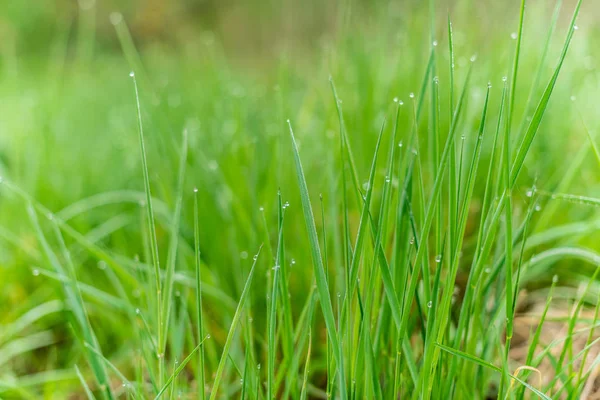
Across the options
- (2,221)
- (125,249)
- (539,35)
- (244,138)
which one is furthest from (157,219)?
(539,35)

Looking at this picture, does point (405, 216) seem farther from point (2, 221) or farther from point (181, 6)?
point (181, 6)

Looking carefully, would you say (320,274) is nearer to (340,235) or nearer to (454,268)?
(454,268)

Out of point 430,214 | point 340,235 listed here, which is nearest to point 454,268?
point 430,214

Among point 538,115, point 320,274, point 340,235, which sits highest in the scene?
point 538,115

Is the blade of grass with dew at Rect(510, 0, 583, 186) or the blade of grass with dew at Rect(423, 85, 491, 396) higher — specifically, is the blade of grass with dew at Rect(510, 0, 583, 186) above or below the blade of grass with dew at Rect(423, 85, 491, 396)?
above

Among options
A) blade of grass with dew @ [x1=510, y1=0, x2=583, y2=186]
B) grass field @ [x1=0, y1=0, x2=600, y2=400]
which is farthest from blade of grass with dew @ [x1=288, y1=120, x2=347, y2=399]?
blade of grass with dew @ [x1=510, y1=0, x2=583, y2=186]

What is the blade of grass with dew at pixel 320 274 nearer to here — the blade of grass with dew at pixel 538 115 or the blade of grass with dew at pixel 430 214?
the blade of grass with dew at pixel 430 214

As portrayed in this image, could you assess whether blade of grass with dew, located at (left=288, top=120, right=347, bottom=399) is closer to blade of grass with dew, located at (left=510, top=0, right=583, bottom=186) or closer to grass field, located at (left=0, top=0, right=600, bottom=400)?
grass field, located at (left=0, top=0, right=600, bottom=400)

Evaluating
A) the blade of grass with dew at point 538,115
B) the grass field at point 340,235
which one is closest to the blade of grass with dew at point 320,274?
the grass field at point 340,235

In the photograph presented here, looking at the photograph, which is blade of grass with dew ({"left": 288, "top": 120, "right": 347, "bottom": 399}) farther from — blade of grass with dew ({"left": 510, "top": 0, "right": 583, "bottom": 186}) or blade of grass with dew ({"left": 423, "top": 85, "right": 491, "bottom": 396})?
blade of grass with dew ({"left": 510, "top": 0, "right": 583, "bottom": 186})
